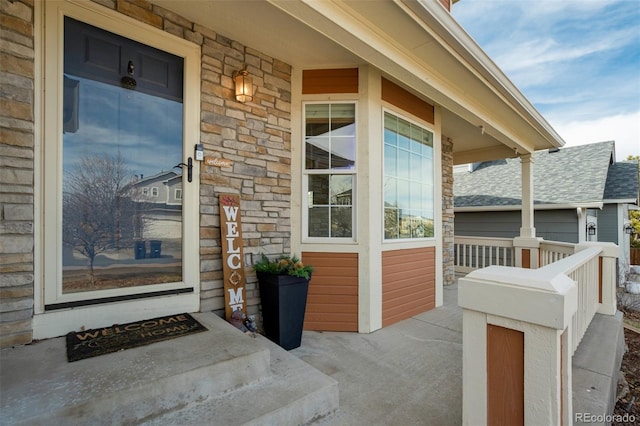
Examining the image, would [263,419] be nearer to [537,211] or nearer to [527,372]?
[527,372]

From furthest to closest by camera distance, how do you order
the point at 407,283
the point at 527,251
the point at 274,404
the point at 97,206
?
the point at 527,251, the point at 407,283, the point at 97,206, the point at 274,404

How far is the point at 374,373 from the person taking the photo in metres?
2.31

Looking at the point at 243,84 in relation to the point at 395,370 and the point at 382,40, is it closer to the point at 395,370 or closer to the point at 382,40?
the point at 382,40

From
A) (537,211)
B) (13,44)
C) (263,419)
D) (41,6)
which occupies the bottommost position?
(263,419)

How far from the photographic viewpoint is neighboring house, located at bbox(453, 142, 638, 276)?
726 centimetres

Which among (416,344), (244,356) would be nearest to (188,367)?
(244,356)

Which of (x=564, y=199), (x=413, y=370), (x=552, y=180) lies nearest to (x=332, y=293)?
(x=413, y=370)

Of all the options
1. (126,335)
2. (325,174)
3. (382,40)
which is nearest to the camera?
(126,335)

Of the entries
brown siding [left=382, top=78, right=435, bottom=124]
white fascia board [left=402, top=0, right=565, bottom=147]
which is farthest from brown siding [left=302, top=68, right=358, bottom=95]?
white fascia board [left=402, top=0, right=565, bottom=147]

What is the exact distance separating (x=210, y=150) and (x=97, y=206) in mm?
993

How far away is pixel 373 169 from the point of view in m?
3.24

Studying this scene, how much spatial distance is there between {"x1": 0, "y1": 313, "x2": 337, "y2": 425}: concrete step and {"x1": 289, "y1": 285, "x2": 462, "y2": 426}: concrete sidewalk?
341 millimetres

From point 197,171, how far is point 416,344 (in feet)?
8.81

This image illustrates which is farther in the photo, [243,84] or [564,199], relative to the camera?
[564,199]
